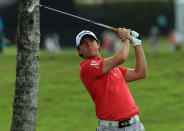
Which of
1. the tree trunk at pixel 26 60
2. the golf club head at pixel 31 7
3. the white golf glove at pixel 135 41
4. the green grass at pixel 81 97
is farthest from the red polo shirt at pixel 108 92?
the green grass at pixel 81 97

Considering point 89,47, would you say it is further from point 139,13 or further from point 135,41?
point 139,13

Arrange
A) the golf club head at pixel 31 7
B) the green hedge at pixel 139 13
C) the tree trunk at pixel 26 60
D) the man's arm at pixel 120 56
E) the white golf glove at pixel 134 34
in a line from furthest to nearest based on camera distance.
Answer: the green hedge at pixel 139 13 → the tree trunk at pixel 26 60 → the golf club head at pixel 31 7 → the white golf glove at pixel 134 34 → the man's arm at pixel 120 56

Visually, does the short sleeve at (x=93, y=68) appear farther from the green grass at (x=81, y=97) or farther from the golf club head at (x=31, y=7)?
the green grass at (x=81, y=97)

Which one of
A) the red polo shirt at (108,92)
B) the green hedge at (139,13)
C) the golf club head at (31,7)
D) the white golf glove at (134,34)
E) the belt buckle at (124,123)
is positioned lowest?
the belt buckle at (124,123)

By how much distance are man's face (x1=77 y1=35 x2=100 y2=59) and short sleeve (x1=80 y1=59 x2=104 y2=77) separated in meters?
0.10

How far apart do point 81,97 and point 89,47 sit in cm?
1076

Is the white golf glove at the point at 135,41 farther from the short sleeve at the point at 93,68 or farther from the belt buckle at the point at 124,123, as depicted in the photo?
the belt buckle at the point at 124,123

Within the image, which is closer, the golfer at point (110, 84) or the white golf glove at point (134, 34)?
the golfer at point (110, 84)

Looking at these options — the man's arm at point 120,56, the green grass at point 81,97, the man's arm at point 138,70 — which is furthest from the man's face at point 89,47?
the green grass at point 81,97

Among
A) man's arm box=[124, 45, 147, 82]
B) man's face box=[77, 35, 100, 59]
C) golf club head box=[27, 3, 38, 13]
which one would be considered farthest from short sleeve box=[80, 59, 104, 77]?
golf club head box=[27, 3, 38, 13]

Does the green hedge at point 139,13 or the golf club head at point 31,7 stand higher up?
the green hedge at point 139,13

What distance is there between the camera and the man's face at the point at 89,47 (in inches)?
237

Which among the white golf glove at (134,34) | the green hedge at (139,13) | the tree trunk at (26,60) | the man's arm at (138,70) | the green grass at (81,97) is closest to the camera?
the white golf glove at (134,34)

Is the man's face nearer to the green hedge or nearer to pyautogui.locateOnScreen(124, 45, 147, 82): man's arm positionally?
pyautogui.locateOnScreen(124, 45, 147, 82): man's arm
